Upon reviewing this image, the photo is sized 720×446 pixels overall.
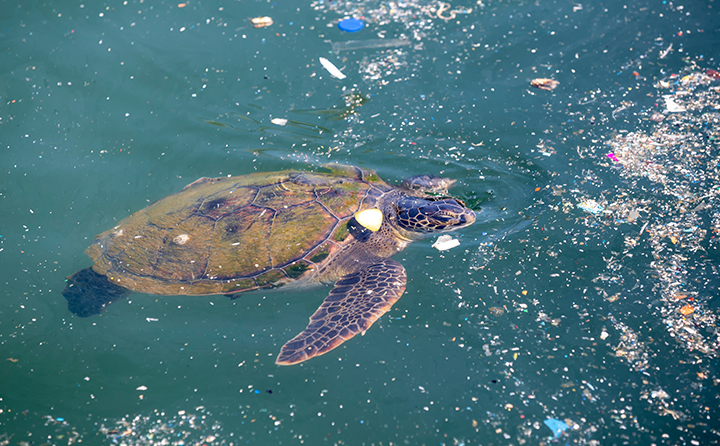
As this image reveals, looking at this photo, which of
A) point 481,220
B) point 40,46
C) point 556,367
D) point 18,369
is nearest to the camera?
point 556,367

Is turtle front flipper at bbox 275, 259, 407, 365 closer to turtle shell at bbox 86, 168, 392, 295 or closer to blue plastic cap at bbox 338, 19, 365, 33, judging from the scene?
turtle shell at bbox 86, 168, 392, 295

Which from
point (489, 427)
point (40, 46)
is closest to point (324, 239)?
point (489, 427)

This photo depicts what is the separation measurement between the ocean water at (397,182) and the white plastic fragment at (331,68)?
0.30 ft

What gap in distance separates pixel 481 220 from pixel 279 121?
304cm

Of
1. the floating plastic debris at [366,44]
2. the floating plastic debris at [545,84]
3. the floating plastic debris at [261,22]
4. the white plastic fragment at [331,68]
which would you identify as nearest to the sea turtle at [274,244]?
the white plastic fragment at [331,68]

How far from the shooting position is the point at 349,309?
149 inches

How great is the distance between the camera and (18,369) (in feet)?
11.8

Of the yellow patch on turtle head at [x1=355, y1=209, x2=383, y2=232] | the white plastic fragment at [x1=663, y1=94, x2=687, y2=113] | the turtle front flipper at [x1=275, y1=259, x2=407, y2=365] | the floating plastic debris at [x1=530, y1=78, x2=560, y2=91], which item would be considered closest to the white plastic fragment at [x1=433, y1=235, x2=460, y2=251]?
the turtle front flipper at [x1=275, y1=259, x2=407, y2=365]

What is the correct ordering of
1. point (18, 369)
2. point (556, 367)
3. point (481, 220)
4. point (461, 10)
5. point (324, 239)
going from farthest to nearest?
1. point (461, 10)
2. point (481, 220)
3. point (324, 239)
4. point (18, 369)
5. point (556, 367)

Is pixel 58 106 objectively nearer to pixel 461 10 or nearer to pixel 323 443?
pixel 323 443

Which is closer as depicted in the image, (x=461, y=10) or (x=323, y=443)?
(x=323, y=443)

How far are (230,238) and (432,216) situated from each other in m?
2.14

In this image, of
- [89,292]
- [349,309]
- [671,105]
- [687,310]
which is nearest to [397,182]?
[349,309]

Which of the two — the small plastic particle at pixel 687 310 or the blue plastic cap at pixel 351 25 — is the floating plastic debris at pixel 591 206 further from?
the blue plastic cap at pixel 351 25
